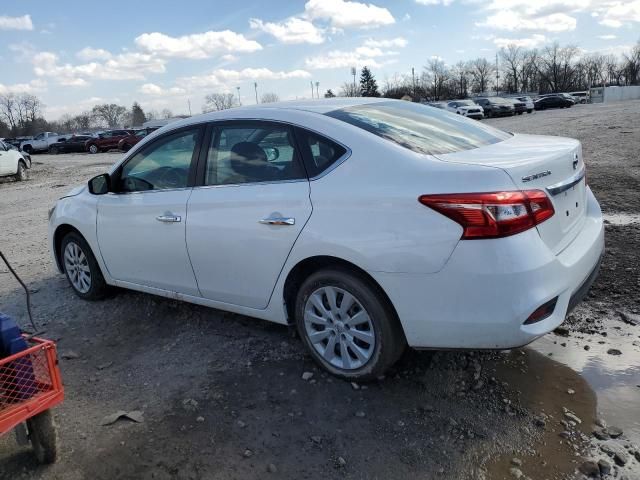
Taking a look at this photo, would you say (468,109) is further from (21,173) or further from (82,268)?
(82,268)

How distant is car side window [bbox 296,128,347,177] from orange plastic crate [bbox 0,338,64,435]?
1.71m

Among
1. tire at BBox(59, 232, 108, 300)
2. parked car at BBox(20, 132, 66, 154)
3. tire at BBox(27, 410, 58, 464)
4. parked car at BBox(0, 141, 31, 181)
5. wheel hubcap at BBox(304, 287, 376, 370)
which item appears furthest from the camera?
→ parked car at BBox(20, 132, 66, 154)

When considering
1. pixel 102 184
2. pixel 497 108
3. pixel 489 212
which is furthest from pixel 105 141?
pixel 489 212

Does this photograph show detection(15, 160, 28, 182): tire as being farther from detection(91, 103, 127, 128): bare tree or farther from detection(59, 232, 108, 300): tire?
detection(91, 103, 127, 128): bare tree

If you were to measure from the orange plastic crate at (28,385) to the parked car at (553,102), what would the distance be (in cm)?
5923

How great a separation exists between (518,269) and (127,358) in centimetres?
283

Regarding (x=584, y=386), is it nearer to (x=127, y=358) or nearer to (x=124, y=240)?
(x=127, y=358)

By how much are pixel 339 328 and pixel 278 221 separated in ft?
2.45

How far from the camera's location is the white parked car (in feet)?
9.07

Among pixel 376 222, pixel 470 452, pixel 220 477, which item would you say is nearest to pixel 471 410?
pixel 470 452

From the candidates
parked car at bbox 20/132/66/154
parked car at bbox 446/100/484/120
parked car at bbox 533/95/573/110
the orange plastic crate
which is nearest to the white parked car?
the orange plastic crate

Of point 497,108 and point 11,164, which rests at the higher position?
point 497,108

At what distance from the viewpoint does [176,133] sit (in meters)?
4.20

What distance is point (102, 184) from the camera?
463 centimetres
